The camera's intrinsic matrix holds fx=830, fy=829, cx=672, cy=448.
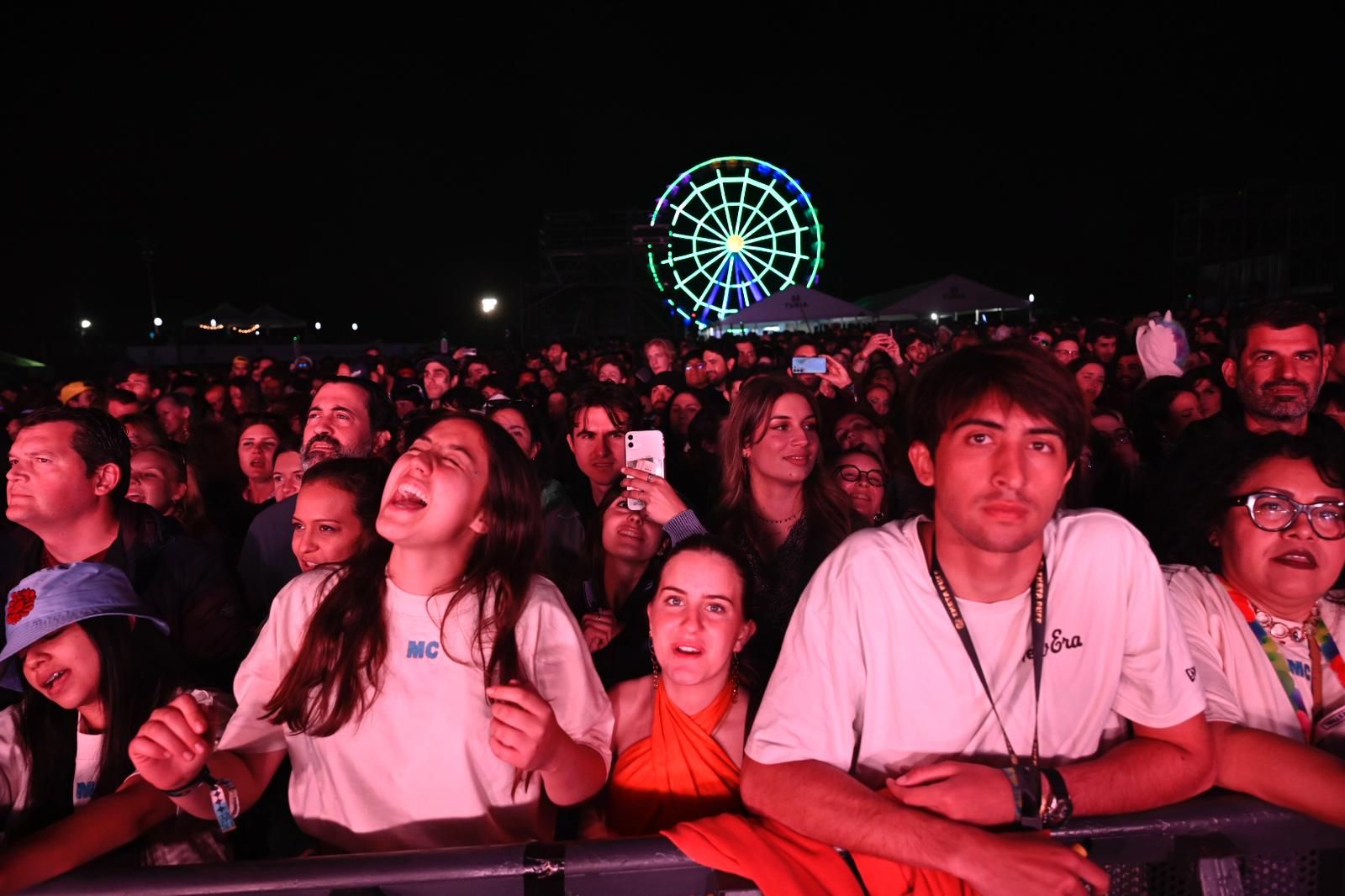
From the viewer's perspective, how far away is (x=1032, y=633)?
1654 millimetres

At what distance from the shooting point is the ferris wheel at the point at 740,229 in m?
25.9

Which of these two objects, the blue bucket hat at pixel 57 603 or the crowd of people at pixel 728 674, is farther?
the blue bucket hat at pixel 57 603

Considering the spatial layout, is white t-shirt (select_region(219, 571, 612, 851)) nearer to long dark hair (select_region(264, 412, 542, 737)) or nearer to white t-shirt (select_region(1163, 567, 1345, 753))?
long dark hair (select_region(264, 412, 542, 737))

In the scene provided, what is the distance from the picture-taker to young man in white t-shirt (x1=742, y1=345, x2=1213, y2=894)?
5.20 feet

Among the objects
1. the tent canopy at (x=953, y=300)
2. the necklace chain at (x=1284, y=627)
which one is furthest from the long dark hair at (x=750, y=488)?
the tent canopy at (x=953, y=300)

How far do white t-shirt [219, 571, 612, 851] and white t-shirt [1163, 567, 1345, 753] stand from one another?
4.43 ft

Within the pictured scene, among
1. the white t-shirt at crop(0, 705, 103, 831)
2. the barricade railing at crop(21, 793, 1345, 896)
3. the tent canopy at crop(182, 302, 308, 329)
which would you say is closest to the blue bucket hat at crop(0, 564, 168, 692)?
the white t-shirt at crop(0, 705, 103, 831)

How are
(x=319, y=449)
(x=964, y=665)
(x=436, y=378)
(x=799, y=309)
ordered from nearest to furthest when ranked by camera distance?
1. (x=964, y=665)
2. (x=319, y=449)
3. (x=436, y=378)
4. (x=799, y=309)

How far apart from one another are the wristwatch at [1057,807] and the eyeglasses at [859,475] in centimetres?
217

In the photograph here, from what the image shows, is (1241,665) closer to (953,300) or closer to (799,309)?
(799,309)

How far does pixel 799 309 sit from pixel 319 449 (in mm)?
15931

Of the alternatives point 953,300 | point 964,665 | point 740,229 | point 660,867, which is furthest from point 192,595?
point 740,229

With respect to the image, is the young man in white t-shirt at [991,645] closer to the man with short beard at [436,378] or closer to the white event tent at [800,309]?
the man with short beard at [436,378]

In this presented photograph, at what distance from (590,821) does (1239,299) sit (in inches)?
1023
